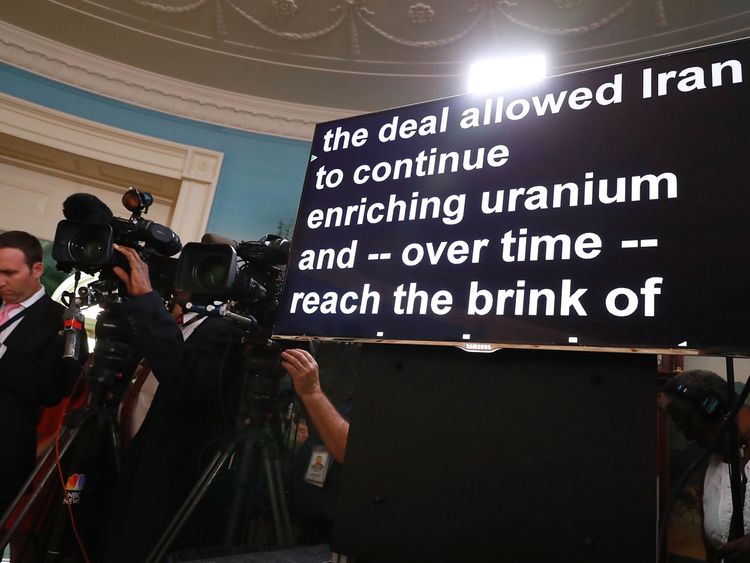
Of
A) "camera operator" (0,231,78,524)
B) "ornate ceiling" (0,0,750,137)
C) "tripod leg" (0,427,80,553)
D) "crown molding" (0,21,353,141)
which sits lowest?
"tripod leg" (0,427,80,553)

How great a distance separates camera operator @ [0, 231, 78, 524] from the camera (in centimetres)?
154

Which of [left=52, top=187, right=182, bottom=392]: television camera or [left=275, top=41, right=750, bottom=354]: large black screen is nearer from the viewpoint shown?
[left=275, top=41, right=750, bottom=354]: large black screen

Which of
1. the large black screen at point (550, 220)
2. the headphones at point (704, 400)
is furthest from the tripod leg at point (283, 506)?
the headphones at point (704, 400)

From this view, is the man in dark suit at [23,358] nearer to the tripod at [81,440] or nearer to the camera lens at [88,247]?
the tripod at [81,440]

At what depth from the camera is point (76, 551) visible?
1377 millimetres

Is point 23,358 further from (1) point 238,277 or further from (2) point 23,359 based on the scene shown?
(1) point 238,277

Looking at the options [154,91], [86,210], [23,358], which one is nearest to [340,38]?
[154,91]

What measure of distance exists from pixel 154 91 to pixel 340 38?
1.28m

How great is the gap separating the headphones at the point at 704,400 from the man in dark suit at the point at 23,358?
181cm

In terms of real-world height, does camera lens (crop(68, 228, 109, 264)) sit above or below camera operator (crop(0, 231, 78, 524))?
above

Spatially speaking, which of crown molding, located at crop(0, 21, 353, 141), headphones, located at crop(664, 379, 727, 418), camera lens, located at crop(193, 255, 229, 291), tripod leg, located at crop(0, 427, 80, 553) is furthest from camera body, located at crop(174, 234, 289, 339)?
crown molding, located at crop(0, 21, 353, 141)

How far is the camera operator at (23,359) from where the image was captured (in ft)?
5.05

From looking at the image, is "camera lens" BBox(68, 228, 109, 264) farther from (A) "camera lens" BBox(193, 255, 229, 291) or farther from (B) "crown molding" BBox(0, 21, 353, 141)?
(B) "crown molding" BBox(0, 21, 353, 141)

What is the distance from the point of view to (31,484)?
141cm
